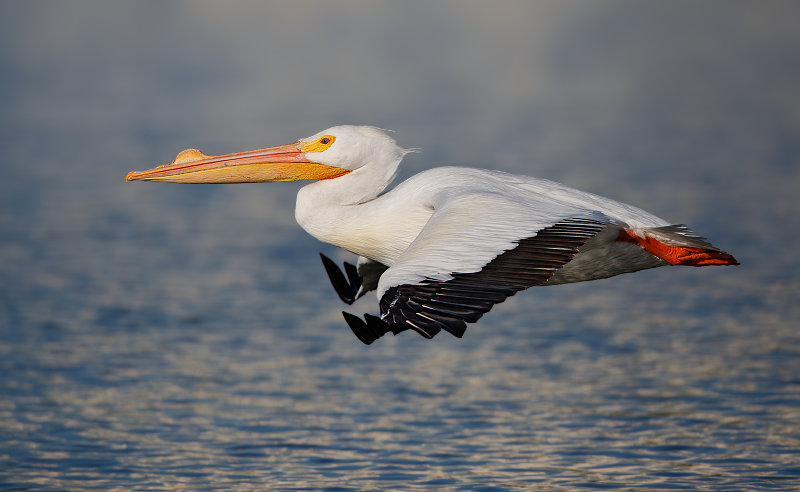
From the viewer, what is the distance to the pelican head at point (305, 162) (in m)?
6.37

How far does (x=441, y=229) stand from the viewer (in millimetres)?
5148

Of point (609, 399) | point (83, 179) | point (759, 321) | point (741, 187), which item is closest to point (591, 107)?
point (741, 187)

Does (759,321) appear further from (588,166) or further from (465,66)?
(465,66)

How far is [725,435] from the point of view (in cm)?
709

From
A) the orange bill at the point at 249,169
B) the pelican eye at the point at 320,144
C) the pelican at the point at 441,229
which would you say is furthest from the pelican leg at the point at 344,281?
the pelican eye at the point at 320,144

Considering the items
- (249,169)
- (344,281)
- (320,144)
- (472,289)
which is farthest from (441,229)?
(344,281)

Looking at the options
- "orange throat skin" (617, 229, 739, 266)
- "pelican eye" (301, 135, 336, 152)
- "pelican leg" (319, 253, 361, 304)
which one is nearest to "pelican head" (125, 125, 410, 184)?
"pelican eye" (301, 135, 336, 152)

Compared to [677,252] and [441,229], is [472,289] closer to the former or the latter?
[441,229]

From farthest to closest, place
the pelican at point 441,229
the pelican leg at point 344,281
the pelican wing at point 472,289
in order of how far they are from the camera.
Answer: the pelican leg at point 344,281 → the pelican at point 441,229 → the pelican wing at point 472,289

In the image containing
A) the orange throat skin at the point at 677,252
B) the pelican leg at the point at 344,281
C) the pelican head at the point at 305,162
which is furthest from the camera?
the pelican leg at the point at 344,281

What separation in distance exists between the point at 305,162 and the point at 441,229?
1.54 meters

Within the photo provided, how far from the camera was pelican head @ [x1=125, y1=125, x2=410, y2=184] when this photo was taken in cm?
637

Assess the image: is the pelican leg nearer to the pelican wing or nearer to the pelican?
the pelican

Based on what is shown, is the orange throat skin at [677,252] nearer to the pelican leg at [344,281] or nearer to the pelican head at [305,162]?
the pelican head at [305,162]
